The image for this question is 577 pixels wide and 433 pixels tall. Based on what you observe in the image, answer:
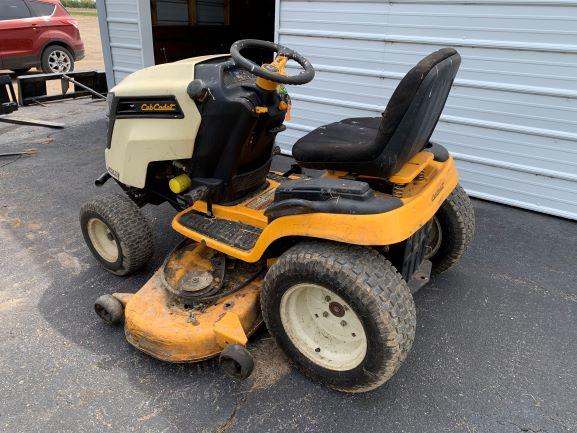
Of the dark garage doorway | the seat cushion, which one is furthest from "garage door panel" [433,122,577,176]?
the dark garage doorway

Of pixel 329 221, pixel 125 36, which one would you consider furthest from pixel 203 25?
pixel 329 221

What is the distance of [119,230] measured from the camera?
8.88 feet

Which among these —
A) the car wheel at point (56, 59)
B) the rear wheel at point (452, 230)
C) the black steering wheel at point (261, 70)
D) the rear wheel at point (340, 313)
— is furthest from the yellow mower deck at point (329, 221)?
the car wheel at point (56, 59)

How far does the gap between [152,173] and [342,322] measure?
150 cm

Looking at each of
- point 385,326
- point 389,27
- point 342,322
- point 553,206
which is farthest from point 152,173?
point 553,206

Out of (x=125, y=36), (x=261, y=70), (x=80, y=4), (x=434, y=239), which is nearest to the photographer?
(x=261, y=70)

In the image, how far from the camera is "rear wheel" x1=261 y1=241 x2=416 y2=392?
72.1 inches

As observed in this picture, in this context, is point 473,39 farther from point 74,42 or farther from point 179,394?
point 74,42

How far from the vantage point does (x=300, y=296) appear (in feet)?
7.04

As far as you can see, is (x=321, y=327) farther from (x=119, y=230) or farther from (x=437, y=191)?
(x=119, y=230)

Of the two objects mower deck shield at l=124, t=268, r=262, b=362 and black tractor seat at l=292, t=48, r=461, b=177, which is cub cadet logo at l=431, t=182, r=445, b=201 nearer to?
black tractor seat at l=292, t=48, r=461, b=177

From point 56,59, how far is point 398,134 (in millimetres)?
9365

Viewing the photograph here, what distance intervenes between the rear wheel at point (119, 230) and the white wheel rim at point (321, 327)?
114cm

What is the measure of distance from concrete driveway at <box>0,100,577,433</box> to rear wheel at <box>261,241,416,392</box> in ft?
0.57
